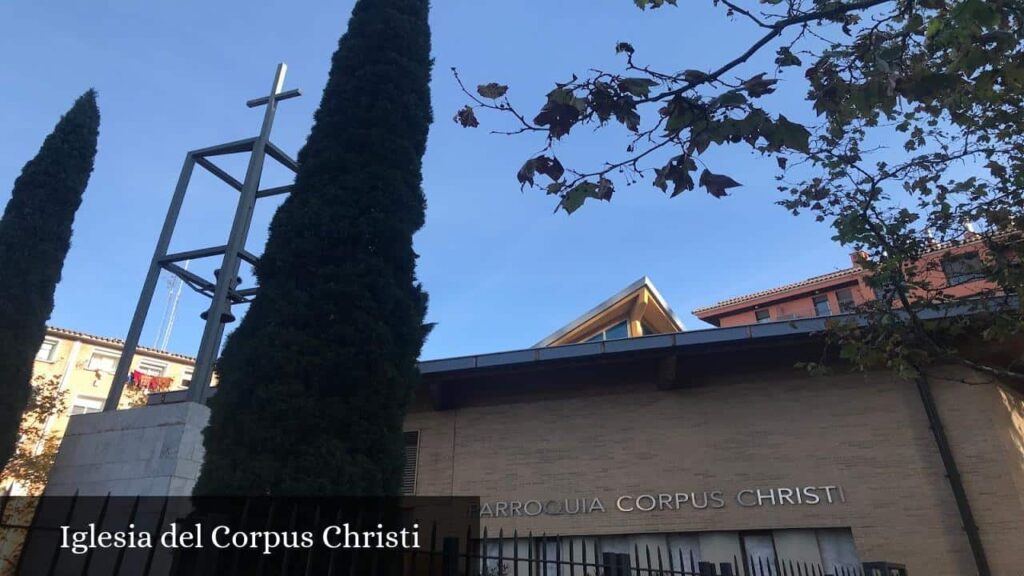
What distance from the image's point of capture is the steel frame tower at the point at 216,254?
25.6 feet

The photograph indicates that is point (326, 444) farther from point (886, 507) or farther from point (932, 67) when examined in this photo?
point (886, 507)

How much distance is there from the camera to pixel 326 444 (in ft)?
16.5

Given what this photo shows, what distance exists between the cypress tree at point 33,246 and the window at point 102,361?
80.4 ft

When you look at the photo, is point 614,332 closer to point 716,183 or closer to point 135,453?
point 135,453

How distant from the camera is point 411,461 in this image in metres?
12.5

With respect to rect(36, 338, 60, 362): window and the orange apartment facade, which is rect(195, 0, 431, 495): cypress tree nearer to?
the orange apartment facade

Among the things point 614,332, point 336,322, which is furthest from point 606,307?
point 336,322

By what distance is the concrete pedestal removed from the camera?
632 cm

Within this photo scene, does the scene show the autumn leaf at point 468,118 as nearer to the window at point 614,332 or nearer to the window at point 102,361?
the window at point 614,332

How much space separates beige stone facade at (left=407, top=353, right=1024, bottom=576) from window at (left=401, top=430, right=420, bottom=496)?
0.52 feet

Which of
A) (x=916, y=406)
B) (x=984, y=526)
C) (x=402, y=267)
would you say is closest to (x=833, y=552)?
(x=984, y=526)

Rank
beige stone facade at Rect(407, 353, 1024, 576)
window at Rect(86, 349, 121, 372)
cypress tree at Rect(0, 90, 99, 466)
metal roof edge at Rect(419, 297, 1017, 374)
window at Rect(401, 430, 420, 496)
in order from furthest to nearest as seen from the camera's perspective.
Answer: window at Rect(86, 349, 121, 372) < cypress tree at Rect(0, 90, 99, 466) < window at Rect(401, 430, 420, 496) < metal roof edge at Rect(419, 297, 1017, 374) < beige stone facade at Rect(407, 353, 1024, 576)

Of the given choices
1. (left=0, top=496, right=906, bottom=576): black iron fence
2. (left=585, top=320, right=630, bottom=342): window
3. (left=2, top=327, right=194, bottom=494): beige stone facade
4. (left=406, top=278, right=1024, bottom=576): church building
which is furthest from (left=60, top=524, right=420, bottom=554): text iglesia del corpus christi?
(left=2, top=327, right=194, bottom=494): beige stone facade

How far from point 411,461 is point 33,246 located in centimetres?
1019
